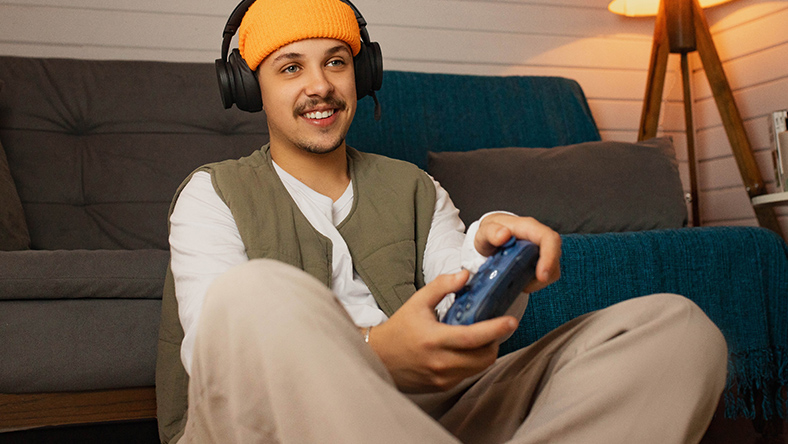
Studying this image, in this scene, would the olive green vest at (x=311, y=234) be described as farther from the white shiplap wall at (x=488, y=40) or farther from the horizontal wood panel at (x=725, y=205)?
the horizontal wood panel at (x=725, y=205)

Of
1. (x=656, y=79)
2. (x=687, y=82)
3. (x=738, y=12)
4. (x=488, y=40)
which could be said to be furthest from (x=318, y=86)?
(x=738, y=12)

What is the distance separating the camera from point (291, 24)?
1142mm

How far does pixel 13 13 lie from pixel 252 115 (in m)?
0.85

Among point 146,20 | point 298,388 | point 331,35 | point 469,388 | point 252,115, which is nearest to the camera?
point 298,388

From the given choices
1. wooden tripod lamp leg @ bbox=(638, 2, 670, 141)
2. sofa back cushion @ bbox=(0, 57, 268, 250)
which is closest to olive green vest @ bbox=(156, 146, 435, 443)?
sofa back cushion @ bbox=(0, 57, 268, 250)

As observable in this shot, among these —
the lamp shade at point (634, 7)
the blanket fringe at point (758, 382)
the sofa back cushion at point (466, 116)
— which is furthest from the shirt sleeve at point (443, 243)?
the lamp shade at point (634, 7)

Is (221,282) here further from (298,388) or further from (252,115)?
(252,115)

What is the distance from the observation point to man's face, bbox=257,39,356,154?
45.4 inches

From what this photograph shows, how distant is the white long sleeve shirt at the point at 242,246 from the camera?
35.2 inches

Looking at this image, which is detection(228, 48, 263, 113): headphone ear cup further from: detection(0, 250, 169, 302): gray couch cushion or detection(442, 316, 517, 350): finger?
detection(442, 316, 517, 350): finger

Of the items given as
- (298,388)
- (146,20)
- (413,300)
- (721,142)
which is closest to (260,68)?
(413,300)

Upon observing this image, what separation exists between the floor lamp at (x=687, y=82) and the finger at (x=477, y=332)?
199 cm

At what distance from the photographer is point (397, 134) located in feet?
6.90

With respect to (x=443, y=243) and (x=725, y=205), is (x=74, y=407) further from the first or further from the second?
(x=725, y=205)
